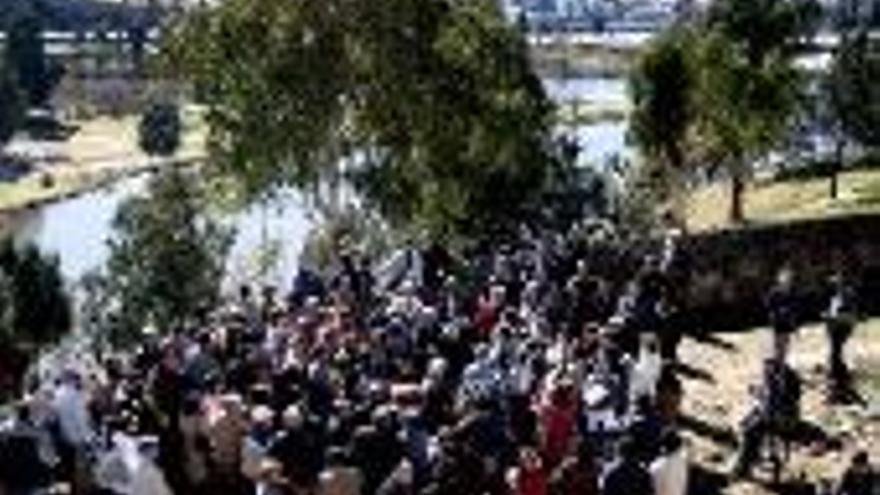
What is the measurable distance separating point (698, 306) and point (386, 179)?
17.8 m

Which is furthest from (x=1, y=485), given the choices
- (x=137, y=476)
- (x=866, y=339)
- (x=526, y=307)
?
(x=866, y=339)

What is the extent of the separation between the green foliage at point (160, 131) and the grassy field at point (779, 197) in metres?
108

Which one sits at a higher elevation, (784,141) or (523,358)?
(523,358)

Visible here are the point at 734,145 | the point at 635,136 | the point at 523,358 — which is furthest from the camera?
the point at 635,136

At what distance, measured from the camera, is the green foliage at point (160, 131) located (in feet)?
614

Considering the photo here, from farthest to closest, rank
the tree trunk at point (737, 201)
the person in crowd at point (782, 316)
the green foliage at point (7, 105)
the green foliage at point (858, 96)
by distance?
1. the green foliage at point (7, 105)
2. the green foliage at point (858, 96)
3. the tree trunk at point (737, 201)
4. the person in crowd at point (782, 316)

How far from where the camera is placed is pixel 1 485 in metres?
19.9

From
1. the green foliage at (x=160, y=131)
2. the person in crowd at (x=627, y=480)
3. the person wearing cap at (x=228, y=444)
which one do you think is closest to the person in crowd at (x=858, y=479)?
the person in crowd at (x=627, y=480)

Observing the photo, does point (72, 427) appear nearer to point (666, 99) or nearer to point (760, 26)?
point (666, 99)

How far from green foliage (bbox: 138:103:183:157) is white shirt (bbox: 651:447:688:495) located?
167 m

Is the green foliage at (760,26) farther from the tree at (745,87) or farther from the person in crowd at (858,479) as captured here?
the person in crowd at (858,479)

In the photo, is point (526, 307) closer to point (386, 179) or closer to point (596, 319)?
→ point (596, 319)

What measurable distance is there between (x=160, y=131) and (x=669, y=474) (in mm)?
170700

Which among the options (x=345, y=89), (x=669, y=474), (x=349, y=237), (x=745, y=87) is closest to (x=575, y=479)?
(x=669, y=474)
